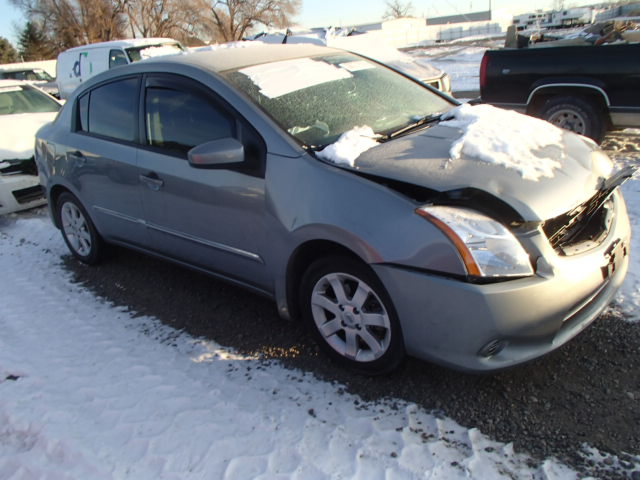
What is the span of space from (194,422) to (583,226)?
2.29 m

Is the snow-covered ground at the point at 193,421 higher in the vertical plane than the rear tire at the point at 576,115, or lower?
lower

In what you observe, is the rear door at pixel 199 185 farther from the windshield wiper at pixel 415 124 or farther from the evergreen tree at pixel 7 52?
the evergreen tree at pixel 7 52

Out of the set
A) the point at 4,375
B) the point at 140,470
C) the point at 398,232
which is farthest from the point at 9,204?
the point at 398,232

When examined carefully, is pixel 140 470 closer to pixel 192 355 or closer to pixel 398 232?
pixel 192 355

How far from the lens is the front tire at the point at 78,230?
465cm

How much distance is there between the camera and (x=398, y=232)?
8.15 feet

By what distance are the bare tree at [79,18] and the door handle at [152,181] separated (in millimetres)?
50632

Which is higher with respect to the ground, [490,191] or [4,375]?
[490,191]

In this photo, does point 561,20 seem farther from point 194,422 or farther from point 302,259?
point 194,422

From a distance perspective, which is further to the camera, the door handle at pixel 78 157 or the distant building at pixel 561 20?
the distant building at pixel 561 20

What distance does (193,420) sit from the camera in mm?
2719

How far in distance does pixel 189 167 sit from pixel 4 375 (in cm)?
168

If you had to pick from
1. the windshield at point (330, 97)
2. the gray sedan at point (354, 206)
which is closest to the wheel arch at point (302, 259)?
the gray sedan at point (354, 206)

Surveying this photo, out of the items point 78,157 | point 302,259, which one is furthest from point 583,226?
point 78,157
